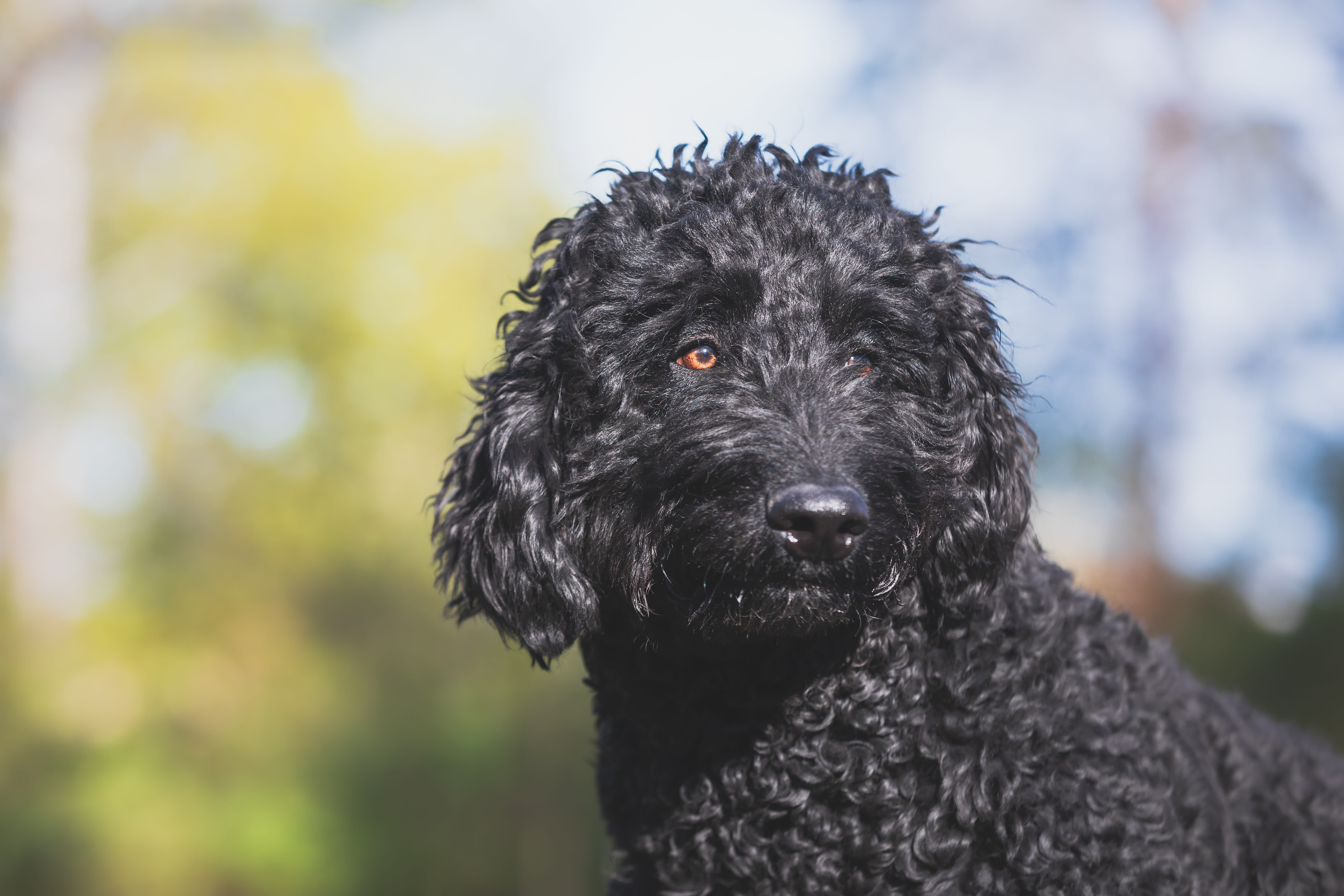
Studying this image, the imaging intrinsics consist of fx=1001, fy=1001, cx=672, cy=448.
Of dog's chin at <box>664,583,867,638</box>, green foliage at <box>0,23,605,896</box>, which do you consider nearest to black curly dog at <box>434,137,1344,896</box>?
dog's chin at <box>664,583,867,638</box>

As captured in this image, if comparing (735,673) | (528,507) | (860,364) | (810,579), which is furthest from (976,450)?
(528,507)

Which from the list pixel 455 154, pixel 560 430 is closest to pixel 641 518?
pixel 560 430

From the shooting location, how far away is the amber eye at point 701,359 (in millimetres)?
2590

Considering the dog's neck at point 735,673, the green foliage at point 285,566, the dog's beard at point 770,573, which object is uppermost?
the green foliage at point 285,566

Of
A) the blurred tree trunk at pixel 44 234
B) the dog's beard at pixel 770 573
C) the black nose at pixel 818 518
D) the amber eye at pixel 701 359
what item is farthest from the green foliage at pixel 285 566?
the black nose at pixel 818 518

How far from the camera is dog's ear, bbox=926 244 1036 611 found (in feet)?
8.39

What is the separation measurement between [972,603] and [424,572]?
30.1 ft

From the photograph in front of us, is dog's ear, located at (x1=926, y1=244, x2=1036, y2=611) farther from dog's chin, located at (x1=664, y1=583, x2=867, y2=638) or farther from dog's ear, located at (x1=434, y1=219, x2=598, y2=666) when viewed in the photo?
dog's ear, located at (x1=434, y1=219, x2=598, y2=666)

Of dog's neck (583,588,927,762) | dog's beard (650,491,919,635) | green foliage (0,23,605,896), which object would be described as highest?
green foliage (0,23,605,896)

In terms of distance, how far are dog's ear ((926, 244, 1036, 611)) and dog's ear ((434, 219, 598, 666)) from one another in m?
0.94

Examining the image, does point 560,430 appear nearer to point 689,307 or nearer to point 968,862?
point 689,307

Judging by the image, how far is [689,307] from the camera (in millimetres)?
2543

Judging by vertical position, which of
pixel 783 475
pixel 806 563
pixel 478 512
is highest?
pixel 478 512

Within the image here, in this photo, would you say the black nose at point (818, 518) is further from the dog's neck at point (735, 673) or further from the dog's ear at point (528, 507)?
the dog's ear at point (528, 507)
